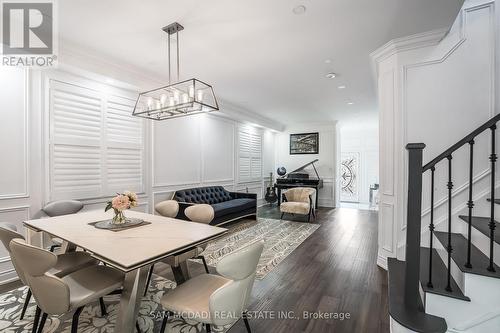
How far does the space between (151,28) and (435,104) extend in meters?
3.45

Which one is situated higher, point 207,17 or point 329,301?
point 207,17

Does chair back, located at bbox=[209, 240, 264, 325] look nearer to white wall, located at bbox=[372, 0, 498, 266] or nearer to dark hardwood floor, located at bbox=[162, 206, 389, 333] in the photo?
dark hardwood floor, located at bbox=[162, 206, 389, 333]

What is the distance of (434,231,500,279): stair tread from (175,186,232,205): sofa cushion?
13.2 ft

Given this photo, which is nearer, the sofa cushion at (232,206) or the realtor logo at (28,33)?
the realtor logo at (28,33)

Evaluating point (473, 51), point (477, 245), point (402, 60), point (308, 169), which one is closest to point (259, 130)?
point (308, 169)

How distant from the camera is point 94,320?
6.77 feet

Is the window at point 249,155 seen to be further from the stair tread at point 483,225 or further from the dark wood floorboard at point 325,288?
the stair tread at point 483,225

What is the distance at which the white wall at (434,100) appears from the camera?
8.38ft

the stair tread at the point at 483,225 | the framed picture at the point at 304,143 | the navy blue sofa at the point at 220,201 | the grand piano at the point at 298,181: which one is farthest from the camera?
the framed picture at the point at 304,143

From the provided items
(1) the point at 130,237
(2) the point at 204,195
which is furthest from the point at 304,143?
(1) the point at 130,237

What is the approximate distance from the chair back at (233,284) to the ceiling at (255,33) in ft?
7.40

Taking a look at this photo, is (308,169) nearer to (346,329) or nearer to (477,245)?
(477,245)

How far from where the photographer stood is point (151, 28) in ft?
8.73

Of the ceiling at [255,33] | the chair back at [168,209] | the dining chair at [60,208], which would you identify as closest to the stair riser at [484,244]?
the ceiling at [255,33]
